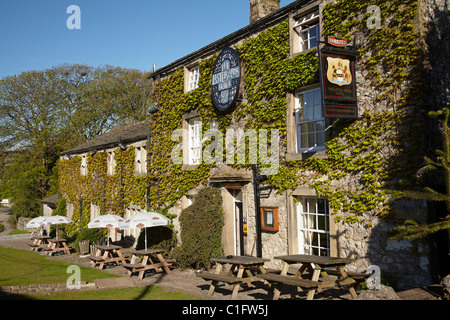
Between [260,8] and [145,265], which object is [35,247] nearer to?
[145,265]

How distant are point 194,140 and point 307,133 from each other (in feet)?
19.8

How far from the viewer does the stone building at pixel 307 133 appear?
341 inches

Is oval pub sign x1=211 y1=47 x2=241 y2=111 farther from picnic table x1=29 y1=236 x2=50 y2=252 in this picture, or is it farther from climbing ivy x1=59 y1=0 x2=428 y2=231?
picnic table x1=29 y1=236 x2=50 y2=252

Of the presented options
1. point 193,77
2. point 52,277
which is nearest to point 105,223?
point 52,277

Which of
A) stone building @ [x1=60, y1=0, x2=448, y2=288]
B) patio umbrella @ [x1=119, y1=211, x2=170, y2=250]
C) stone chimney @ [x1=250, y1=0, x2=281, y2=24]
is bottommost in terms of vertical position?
patio umbrella @ [x1=119, y1=211, x2=170, y2=250]

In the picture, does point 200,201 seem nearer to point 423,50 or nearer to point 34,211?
point 423,50

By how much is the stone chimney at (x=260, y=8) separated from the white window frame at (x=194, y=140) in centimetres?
440

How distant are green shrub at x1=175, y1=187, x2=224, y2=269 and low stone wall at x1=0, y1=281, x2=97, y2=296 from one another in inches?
134

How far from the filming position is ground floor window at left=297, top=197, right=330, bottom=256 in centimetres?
1044

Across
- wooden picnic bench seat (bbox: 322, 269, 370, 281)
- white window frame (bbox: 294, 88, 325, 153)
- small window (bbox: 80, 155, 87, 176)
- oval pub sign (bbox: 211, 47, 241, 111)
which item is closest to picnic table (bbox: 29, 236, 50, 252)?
small window (bbox: 80, 155, 87, 176)

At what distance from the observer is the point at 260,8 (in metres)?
14.6

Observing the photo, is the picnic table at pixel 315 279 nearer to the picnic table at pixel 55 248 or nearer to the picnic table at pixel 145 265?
the picnic table at pixel 145 265

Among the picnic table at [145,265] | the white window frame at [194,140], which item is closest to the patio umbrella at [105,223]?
the picnic table at [145,265]

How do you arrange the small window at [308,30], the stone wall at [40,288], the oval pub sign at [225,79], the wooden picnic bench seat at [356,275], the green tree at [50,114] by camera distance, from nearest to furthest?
the wooden picnic bench seat at [356,275] < the stone wall at [40,288] < the small window at [308,30] < the oval pub sign at [225,79] < the green tree at [50,114]
